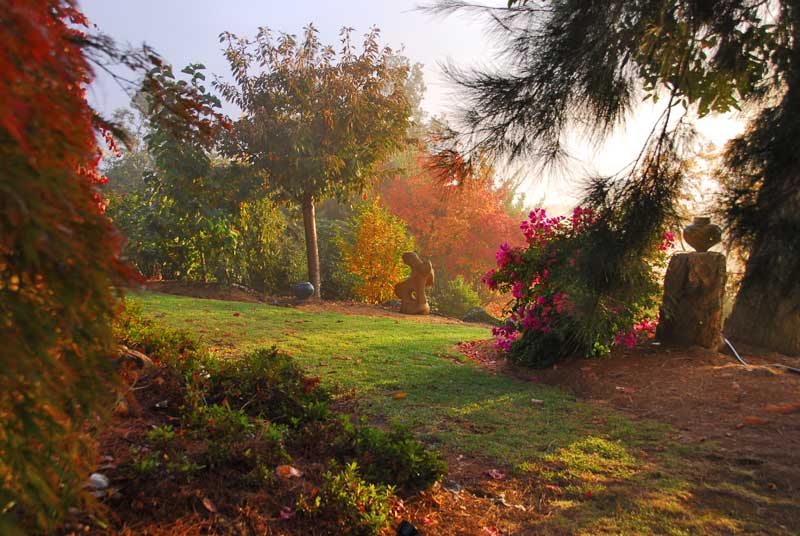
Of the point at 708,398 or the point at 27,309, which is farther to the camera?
the point at 708,398

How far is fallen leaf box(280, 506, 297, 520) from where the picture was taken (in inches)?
91.4

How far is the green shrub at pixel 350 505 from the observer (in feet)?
7.66

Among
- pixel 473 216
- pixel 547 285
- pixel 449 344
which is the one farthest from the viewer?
pixel 473 216

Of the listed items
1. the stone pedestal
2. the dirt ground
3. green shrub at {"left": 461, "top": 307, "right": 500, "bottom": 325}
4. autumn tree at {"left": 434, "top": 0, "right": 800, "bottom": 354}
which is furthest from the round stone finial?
green shrub at {"left": 461, "top": 307, "right": 500, "bottom": 325}

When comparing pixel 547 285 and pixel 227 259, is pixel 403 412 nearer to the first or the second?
pixel 547 285

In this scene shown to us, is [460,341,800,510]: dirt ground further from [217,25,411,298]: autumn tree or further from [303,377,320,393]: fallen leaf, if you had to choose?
[217,25,411,298]: autumn tree

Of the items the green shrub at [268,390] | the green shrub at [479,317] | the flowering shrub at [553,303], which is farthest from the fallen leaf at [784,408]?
the green shrub at [479,317]

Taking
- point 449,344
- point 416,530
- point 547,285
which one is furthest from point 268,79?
point 416,530

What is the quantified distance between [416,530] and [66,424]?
69.5 inches

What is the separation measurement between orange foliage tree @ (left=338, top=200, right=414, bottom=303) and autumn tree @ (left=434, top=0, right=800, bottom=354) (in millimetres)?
10896

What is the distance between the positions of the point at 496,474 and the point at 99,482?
210 cm

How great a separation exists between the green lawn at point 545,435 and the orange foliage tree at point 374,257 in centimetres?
766

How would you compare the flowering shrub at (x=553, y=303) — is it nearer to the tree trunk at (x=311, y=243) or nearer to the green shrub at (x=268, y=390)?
the green shrub at (x=268, y=390)

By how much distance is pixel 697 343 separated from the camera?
6465mm
